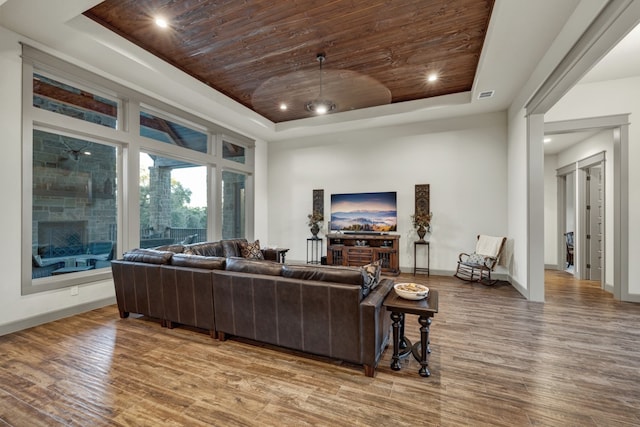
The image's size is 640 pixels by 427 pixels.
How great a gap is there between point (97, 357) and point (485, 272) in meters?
6.15

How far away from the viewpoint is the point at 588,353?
2611 millimetres

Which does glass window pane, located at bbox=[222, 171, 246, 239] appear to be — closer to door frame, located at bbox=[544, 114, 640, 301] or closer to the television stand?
the television stand

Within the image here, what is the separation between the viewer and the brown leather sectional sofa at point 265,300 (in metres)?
2.26

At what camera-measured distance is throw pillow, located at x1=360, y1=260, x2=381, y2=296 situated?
2.33m

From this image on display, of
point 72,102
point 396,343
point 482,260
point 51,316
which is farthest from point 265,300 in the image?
point 482,260

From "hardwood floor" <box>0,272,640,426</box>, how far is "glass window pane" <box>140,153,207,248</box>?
1901 millimetres

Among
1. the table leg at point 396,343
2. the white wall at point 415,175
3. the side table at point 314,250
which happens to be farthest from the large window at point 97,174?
the table leg at point 396,343

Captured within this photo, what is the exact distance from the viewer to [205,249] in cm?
459

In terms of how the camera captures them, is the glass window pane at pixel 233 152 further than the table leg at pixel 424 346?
Yes

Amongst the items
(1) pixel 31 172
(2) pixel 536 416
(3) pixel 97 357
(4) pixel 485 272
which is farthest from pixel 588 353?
(1) pixel 31 172

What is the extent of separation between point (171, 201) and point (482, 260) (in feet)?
19.2

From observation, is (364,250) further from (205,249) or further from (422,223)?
(205,249)

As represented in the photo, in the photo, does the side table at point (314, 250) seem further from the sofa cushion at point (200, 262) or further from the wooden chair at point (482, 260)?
the sofa cushion at point (200, 262)

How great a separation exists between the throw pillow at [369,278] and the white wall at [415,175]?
3.91m
